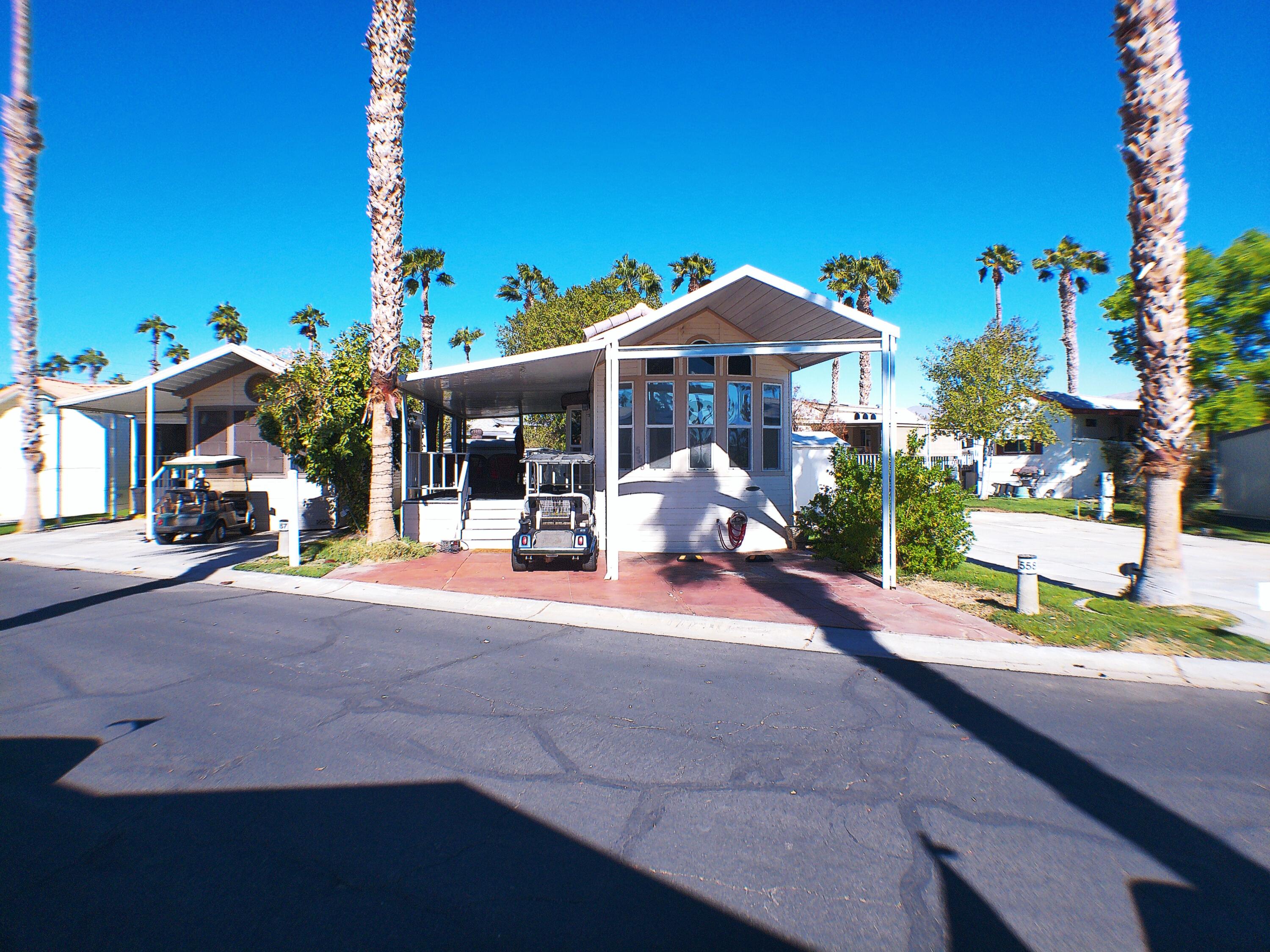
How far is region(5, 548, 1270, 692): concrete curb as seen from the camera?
594 cm

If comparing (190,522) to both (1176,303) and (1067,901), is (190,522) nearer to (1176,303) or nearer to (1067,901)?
(1067,901)

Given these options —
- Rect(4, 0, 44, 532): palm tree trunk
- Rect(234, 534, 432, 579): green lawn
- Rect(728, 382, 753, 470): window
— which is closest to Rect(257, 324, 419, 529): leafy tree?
Rect(234, 534, 432, 579): green lawn

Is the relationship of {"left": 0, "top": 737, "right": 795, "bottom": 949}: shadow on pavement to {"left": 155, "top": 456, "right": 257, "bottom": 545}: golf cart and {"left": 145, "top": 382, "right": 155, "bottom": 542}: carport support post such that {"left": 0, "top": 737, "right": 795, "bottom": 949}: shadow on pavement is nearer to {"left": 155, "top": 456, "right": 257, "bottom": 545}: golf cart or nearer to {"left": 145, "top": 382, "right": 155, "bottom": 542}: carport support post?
{"left": 155, "top": 456, "right": 257, "bottom": 545}: golf cart

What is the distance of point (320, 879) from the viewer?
295cm

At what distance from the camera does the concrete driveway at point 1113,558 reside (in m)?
8.68

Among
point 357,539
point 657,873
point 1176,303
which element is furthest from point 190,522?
point 1176,303

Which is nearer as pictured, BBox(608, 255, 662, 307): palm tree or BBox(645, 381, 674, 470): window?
BBox(645, 381, 674, 470): window

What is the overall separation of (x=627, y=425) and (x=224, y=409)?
15.1 m

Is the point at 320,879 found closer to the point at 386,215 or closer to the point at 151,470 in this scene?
the point at 386,215

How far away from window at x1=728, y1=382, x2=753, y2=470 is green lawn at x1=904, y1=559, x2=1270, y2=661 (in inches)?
224

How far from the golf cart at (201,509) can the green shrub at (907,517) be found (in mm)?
15525

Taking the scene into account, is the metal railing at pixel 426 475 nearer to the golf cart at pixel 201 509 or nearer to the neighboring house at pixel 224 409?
the neighboring house at pixel 224 409

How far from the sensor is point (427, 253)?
3709 centimetres

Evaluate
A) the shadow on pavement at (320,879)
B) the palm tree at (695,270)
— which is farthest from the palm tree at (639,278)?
the shadow on pavement at (320,879)
